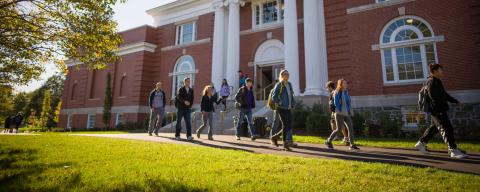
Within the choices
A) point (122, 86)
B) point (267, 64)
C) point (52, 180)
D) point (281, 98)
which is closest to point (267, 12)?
point (267, 64)

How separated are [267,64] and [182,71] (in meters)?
7.50

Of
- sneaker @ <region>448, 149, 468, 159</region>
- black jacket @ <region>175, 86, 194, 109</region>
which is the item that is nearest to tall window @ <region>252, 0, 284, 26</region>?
black jacket @ <region>175, 86, 194, 109</region>

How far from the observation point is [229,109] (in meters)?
16.7

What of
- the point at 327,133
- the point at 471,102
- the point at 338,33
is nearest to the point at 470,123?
the point at 471,102

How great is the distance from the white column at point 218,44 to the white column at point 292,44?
5256mm

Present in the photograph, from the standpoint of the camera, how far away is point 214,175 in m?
3.81

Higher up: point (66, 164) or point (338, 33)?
point (338, 33)

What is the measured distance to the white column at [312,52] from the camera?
48.4 ft

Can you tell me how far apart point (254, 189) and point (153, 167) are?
1948mm

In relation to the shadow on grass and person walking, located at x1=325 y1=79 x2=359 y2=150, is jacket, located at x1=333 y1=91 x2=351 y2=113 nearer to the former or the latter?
person walking, located at x1=325 y1=79 x2=359 y2=150

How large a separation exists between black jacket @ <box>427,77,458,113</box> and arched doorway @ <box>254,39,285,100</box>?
12289 millimetres

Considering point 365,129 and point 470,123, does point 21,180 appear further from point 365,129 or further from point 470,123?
point 470,123

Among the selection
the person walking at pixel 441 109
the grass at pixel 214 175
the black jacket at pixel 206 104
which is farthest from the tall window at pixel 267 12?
the grass at pixel 214 175

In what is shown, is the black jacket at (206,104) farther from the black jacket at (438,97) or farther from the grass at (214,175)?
the black jacket at (438,97)
